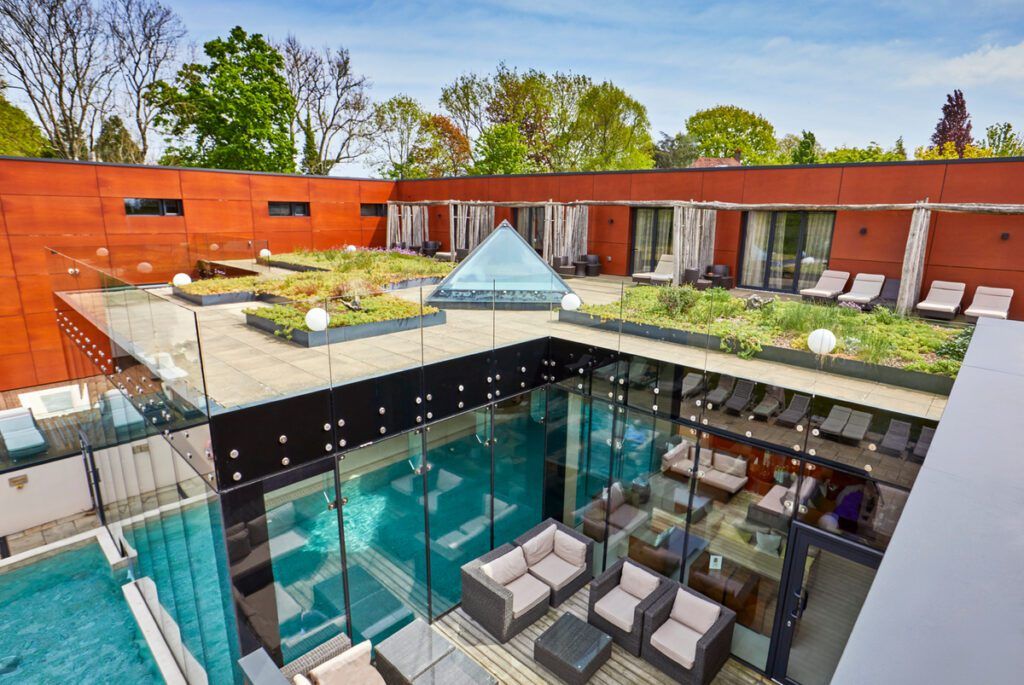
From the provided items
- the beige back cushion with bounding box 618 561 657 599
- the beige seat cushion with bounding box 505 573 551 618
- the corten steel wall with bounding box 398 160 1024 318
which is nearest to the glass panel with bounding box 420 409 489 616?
the beige seat cushion with bounding box 505 573 551 618

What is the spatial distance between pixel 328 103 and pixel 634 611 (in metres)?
32.4

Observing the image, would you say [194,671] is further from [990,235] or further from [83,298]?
[990,235]

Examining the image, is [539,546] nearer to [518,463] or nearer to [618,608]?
A: [518,463]

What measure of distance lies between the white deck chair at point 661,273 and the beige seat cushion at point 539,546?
20.8 ft

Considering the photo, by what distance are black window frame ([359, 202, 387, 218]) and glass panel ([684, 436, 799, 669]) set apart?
16.5m

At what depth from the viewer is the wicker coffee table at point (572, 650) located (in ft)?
21.0

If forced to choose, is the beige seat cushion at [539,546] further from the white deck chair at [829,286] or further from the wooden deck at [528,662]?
the white deck chair at [829,286]

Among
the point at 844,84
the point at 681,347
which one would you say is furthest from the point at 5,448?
the point at 844,84

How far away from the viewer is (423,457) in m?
7.12

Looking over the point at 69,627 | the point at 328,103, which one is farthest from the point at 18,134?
the point at 69,627

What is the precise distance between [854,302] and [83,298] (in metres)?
13.8

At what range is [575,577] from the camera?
8.10 meters

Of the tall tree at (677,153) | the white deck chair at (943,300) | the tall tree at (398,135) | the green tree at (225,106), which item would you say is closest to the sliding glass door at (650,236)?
the white deck chair at (943,300)

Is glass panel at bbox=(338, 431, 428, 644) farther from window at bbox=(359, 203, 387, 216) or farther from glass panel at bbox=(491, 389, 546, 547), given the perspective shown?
window at bbox=(359, 203, 387, 216)
